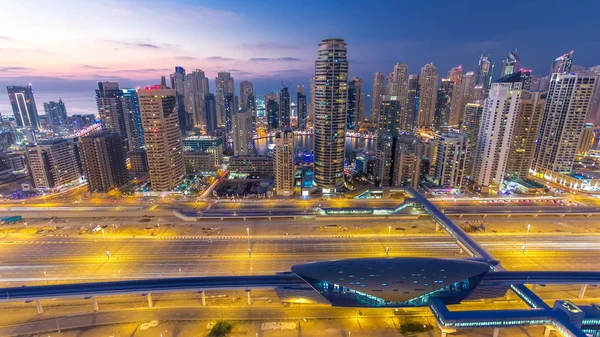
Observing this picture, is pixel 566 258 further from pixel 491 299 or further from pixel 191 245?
pixel 191 245

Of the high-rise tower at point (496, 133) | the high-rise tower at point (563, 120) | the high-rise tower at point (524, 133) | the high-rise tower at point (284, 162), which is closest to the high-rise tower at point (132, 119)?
the high-rise tower at point (284, 162)

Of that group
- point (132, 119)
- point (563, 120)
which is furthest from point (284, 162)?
point (132, 119)

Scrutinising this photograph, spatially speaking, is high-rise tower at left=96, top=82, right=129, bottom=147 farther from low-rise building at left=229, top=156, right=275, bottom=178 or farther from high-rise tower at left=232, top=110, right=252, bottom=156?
low-rise building at left=229, top=156, right=275, bottom=178

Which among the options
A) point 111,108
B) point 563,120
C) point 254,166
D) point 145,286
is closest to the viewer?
point 145,286

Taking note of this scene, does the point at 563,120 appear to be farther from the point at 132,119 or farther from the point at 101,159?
the point at 132,119

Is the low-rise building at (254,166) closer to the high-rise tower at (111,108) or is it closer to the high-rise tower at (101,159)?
the high-rise tower at (101,159)

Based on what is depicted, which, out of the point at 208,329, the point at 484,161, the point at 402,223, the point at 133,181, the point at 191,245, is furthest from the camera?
the point at 133,181

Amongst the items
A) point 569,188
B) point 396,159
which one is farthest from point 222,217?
point 569,188
